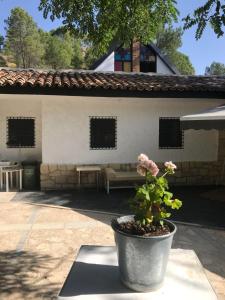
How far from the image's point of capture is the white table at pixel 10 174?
1122cm

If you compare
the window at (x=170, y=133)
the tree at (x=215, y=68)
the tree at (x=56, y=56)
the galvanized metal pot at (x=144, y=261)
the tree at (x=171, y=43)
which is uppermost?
the tree at (x=215, y=68)

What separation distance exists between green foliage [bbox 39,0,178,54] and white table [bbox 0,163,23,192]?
20.2ft

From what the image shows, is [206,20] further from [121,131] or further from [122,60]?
[122,60]

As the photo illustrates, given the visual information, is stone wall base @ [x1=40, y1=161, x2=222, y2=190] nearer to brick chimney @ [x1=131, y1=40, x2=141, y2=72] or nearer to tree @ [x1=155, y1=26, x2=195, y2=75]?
brick chimney @ [x1=131, y1=40, x2=141, y2=72]

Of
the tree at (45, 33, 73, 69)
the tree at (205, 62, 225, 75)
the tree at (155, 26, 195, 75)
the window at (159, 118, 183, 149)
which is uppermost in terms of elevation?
the tree at (205, 62, 225, 75)

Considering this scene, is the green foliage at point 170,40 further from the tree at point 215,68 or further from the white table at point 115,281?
the white table at point 115,281

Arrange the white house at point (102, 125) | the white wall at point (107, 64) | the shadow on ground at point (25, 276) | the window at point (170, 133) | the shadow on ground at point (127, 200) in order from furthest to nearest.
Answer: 1. the white wall at point (107, 64)
2. the window at point (170, 133)
3. the white house at point (102, 125)
4. the shadow on ground at point (127, 200)
5. the shadow on ground at point (25, 276)

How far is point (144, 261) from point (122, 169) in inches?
354

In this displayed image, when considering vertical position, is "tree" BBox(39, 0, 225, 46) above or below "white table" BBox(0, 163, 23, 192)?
above

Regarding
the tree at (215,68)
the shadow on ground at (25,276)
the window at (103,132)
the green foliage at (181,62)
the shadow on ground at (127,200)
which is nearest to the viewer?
the shadow on ground at (25,276)

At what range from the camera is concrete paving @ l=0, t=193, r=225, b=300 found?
15.6 feet

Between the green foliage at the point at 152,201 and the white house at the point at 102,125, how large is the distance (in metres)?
7.90

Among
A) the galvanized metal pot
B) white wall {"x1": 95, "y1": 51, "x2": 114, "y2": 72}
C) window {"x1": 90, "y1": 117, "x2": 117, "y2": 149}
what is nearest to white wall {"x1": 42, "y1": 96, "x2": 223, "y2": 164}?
window {"x1": 90, "y1": 117, "x2": 117, "y2": 149}

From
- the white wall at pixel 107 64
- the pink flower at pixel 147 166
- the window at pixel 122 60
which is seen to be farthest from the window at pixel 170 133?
the window at pixel 122 60
